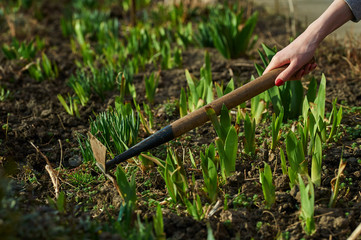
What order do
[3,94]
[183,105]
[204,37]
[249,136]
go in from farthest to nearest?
[204,37], [3,94], [183,105], [249,136]

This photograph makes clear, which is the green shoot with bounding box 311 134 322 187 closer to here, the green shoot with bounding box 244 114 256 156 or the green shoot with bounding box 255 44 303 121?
the green shoot with bounding box 244 114 256 156

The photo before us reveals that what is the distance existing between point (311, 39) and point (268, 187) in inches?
30.7

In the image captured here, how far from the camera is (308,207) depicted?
1.79 metres

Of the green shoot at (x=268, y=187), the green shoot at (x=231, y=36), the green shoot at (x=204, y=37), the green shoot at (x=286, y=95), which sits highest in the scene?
the green shoot at (x=204, y=37)

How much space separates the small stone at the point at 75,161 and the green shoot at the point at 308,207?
4.37 ft

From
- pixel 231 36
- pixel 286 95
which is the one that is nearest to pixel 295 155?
pixel 286 95

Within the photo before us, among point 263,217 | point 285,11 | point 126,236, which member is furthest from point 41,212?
point 285,11

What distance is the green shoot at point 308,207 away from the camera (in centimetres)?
178

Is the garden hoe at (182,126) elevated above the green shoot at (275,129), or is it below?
above

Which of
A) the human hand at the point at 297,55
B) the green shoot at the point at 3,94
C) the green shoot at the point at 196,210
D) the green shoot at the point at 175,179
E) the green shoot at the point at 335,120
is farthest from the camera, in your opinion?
the green shoot at the point at 3,94

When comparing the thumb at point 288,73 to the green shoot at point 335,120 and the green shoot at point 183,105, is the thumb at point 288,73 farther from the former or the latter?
the green shoot at point 183,105

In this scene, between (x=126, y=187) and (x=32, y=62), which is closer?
(x=126, y=187)

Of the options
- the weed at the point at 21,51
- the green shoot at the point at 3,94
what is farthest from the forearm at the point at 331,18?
the weed at the point at 21,51

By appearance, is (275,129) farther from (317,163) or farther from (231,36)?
(231,36)
